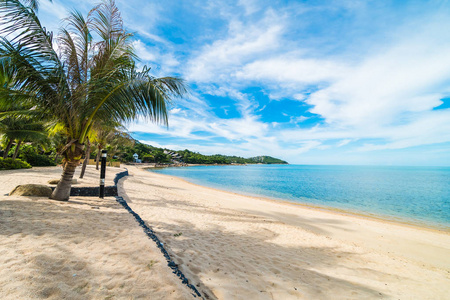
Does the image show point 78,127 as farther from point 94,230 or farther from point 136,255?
point 136,255

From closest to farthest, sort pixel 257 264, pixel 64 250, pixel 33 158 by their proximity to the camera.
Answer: pixel 64 250 < pixel 257 264 < pixel 33 158

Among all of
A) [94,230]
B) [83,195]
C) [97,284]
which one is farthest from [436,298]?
[83,195]

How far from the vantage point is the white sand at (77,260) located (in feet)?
6.66

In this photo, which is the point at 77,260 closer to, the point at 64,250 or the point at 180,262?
the point at 64,250

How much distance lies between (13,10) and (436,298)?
11053mm

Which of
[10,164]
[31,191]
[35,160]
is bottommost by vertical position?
[31,191]

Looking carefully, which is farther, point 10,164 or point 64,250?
point 10,164

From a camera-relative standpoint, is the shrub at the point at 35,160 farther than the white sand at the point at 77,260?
Yes

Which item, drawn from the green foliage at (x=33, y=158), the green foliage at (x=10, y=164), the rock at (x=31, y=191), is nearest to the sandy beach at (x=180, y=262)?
the rock at (x=31, y=191)

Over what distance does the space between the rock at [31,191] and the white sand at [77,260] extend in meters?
1.82

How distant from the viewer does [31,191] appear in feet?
19.8

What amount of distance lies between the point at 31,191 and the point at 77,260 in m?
5.24

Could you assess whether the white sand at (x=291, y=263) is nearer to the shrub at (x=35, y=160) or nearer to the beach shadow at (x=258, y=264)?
the beach shadow at (x=258, y=264)

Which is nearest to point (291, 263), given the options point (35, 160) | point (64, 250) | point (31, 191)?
point (64, 250)
